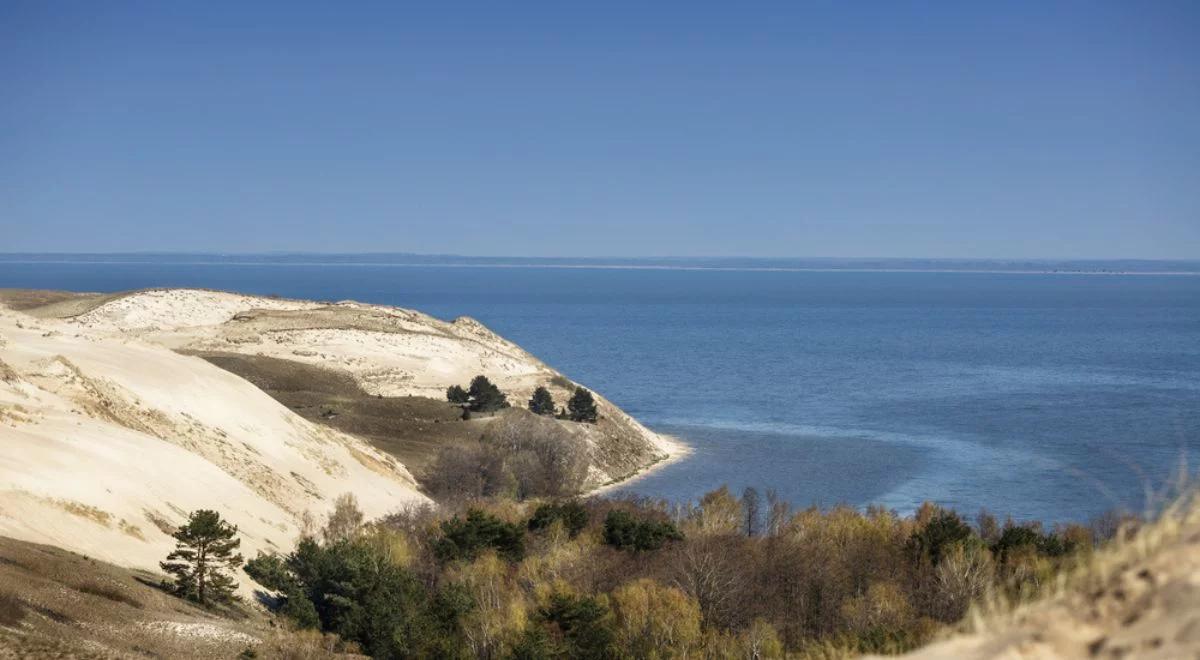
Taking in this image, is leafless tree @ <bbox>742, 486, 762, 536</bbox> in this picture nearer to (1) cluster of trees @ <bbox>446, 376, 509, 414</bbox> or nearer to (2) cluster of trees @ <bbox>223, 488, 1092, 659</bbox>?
(2) cluster of trees @ <bbox>223, 488, 1092, 659</bbox>

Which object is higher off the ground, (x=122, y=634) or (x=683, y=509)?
(x=122, y=634)

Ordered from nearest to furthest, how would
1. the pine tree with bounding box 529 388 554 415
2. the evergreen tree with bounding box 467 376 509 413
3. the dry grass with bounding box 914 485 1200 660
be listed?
the dry grass with bounding box 914 485 1200 660, the evergreen tree with bounding box 467 376 509 413, the pine tree with bounding box 529 388 554 415

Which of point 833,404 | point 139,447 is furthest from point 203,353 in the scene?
point 833,404

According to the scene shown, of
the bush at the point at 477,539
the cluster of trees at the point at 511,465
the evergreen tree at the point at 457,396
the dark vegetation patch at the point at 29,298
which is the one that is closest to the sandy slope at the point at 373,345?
the evergreen tree at the point at 457,396

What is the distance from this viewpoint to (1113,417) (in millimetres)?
79562

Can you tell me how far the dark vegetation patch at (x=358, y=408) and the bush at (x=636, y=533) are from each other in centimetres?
2289

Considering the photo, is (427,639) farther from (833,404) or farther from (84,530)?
(833,404)

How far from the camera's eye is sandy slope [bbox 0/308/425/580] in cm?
3194

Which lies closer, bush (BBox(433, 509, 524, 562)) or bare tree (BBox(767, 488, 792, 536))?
bush (BBox(433, 509, 524, 562))

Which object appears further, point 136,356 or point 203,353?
point 203,353

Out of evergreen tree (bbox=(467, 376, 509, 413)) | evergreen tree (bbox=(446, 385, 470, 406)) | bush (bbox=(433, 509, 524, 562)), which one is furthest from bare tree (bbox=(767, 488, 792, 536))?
evergreen tree (bbox=(446, 385, 470, 406))

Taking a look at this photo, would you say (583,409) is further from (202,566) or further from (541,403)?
(202,566)

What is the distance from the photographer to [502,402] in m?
71.5

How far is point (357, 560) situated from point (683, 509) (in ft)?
74.9
